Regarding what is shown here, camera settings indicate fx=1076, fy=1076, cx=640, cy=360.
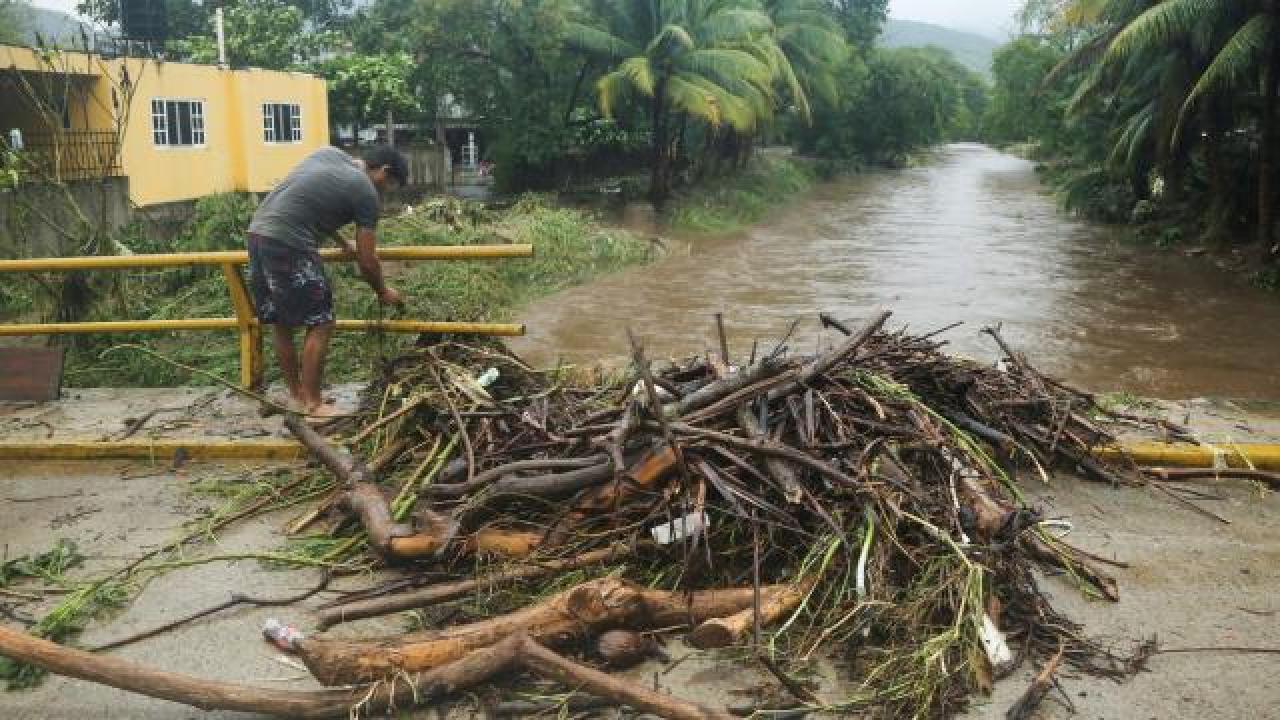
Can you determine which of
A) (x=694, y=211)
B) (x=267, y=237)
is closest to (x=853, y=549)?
(x=267, y=237)

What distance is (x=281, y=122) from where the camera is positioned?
25.0m

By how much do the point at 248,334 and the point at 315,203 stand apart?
1.11 meters

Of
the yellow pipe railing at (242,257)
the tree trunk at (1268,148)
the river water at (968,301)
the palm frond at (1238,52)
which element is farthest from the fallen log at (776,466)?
the tree trunk at (1268,148)

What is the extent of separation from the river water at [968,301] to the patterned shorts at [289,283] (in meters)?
5.03

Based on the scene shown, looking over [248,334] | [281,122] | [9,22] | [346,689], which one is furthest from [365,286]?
[9,22]

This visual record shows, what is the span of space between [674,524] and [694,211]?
22018mm

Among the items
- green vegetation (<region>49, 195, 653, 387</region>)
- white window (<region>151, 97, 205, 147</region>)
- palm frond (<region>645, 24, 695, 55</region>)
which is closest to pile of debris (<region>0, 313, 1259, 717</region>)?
green vegetation (<region>49, 195, 653, 387</region>)

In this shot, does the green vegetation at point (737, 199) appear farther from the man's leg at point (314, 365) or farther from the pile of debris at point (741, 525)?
the pile of debris at point (741, 525)

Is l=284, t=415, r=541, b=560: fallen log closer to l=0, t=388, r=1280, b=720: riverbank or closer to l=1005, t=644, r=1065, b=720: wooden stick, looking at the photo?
l=0, t=388, r=1280, b=720: riverbank

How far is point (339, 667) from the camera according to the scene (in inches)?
134

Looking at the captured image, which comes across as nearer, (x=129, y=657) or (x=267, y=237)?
(x=129, y=657)

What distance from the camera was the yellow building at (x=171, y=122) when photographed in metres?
17.8

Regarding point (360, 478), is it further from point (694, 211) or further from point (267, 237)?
point (694, 211)

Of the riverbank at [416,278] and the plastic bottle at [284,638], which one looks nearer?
the plastic bottle at [284,638]
